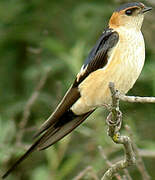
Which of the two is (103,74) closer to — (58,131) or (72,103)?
(72,103)

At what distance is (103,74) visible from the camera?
3.93 m

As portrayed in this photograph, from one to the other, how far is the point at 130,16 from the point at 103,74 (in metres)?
0.44

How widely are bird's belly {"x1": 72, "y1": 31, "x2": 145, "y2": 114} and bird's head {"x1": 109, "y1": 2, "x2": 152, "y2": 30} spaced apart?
0.65ft

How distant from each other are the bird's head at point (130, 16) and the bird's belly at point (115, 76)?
0.20 m

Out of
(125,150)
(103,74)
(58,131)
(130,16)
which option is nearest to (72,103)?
(58,131)

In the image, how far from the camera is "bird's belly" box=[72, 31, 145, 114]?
386 cm

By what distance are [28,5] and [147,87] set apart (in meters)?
1.09

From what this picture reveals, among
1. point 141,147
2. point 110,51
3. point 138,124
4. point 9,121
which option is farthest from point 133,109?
point 110,51

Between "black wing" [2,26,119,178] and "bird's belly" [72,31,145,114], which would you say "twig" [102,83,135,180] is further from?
"black wing" [2,26,119,178]

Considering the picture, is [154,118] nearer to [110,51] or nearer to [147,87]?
[147,87]

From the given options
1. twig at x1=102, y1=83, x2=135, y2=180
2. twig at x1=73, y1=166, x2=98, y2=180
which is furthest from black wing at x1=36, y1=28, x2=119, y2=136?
twig at x1=102, y1=83, x2=135, y2=180

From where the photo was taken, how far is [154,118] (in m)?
5.11

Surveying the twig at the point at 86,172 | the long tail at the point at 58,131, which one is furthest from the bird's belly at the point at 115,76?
the twig at the point at 86,172

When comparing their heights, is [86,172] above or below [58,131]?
below
